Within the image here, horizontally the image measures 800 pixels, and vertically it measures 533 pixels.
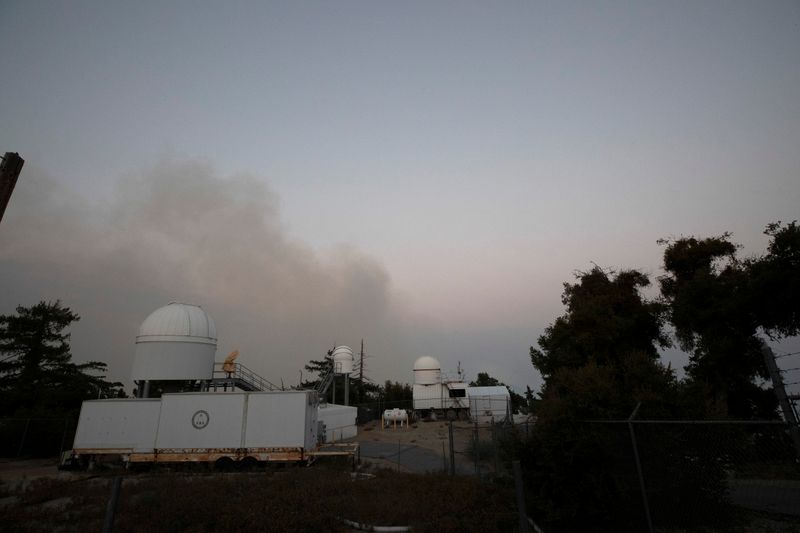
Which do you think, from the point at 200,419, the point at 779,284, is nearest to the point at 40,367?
the point at 200,419

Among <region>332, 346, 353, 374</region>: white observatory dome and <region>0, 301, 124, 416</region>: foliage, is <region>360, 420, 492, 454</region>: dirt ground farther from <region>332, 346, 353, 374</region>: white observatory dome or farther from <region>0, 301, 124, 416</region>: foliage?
<region>0, 301, 124, 416</region>: foliage

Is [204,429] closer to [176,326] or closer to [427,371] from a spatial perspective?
[176,326]

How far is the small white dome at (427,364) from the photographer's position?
47312 millimetres

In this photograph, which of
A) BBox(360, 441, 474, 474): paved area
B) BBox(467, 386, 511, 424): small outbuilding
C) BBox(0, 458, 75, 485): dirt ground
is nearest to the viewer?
BBox(0, 458, 75, 485): dirt ground

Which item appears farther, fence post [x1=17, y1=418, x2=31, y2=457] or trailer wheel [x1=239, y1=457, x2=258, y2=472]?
fence post [x1=17, y1=418, x2=31, y2=457]

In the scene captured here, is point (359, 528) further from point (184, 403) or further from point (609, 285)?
point (609, 285)

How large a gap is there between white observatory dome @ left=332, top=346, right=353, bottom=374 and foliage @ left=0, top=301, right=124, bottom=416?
19.5 m

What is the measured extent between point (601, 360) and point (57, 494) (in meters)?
27.9

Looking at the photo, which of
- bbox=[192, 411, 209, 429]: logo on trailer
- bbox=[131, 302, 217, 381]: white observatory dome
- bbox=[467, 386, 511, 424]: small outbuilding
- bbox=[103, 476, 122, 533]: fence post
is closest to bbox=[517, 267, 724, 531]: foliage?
bbox=[103, 476, 122, 533]: fence post

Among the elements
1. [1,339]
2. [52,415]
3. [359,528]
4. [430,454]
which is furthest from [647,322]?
[1,339]

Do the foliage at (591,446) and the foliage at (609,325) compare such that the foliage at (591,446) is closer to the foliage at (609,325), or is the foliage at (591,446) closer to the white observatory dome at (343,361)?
the foliage at (609,325)

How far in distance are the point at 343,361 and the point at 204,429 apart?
75.5 feet

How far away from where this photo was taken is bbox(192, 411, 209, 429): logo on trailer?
1836cm

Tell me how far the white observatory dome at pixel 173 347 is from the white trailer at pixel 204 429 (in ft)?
16.4
